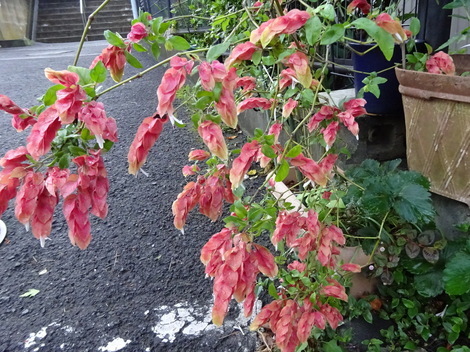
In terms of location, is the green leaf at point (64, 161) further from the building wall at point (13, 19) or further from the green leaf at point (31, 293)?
the building wall at point (13, 19)

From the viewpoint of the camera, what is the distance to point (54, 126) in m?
0.65

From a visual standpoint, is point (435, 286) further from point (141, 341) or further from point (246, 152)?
point (141, 341)

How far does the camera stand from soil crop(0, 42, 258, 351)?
50.6 inches

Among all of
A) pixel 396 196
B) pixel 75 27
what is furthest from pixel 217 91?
pixel 75 27

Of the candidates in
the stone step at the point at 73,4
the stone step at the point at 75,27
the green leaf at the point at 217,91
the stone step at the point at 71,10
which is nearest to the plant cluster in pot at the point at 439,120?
the green leaf at the point at 217,91

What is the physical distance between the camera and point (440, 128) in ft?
3.71

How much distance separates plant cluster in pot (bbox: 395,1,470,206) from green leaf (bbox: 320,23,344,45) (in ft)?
1.34

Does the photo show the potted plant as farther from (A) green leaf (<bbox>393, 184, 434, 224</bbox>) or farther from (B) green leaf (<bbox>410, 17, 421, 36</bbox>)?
(B) green leaf (<bbox>410, 17, 421, 36</bbox>)

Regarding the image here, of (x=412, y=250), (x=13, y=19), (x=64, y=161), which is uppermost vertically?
(x=13, y=19)

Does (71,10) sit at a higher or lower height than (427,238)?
higher

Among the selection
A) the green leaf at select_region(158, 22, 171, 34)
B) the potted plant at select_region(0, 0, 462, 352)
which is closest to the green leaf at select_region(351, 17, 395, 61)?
the potted plant at select_region(0, 0, 462, 352)

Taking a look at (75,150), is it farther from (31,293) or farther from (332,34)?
(31,293)

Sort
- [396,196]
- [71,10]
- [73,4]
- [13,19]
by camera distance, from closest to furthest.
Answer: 1. [396,196]
2. [13,19]
3. [71,10]
4. [73,4]

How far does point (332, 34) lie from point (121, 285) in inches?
48.3
